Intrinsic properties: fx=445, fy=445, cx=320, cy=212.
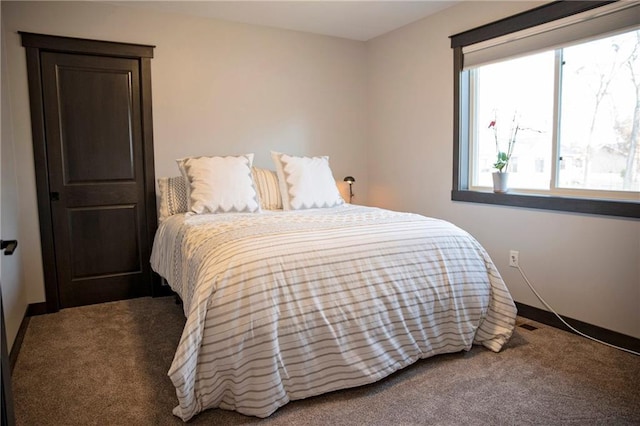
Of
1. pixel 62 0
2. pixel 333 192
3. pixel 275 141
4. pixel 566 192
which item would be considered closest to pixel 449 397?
pixel 566 192

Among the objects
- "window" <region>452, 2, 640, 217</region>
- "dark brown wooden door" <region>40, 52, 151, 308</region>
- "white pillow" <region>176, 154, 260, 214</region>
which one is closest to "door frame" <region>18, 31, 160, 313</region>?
"dark brown wooden door" <region>40, 52, 151, 308</region>

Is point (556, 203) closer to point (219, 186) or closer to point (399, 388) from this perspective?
point (399, 388)

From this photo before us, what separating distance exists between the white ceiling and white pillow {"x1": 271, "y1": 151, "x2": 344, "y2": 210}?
1.15 meters

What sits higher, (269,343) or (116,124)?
(116,124)

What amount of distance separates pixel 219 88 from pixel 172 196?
1046 millimetres

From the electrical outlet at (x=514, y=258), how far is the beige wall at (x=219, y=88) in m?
1.76

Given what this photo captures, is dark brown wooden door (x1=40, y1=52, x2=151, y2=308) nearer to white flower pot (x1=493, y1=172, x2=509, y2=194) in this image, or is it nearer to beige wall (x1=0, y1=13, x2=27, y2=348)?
beige wall (x1=0, y1=13, x2=27, y2=348)

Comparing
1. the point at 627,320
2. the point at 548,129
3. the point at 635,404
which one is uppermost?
the point at 548,129

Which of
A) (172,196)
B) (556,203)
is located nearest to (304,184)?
(172,196)

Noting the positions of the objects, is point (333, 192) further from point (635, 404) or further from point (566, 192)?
point (635, 404)

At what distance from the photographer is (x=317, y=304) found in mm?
1985

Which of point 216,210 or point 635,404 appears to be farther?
point 216,210

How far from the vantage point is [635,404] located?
1.94 metres

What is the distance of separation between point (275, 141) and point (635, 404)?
312 centimetres
